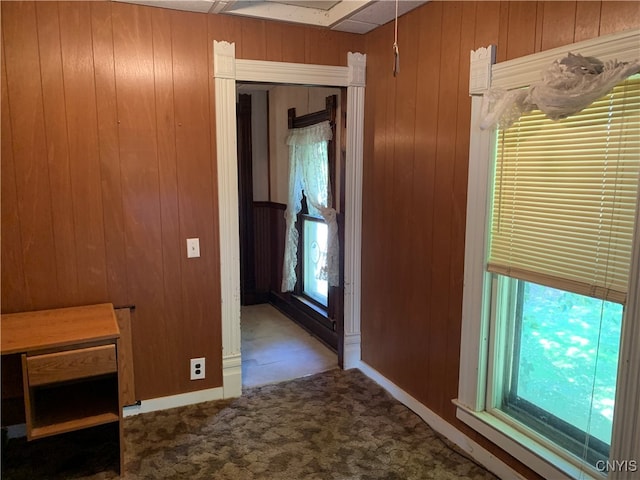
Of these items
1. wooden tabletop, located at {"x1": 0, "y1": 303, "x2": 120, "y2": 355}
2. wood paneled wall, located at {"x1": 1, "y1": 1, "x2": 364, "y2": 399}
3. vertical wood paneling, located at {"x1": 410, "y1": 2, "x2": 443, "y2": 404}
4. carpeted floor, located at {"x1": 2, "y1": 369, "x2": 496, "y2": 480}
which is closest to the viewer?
wooden tabletop, located at {"x1": 0, "y1": 303, "x2": 120, "y2": 355}

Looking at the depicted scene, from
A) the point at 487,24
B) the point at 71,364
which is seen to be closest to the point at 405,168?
the point at 487,24

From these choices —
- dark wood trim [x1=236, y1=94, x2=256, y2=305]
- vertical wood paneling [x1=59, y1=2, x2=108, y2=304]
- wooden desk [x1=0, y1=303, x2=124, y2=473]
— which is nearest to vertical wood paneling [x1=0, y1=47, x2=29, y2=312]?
wooden desk [x1=0, y1=303, x2=124, y2=473]

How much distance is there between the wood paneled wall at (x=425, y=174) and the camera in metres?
2.14

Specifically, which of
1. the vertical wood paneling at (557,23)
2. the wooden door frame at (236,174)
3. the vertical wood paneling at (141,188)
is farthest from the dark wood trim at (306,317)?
the vertical wood paneling at (557,23)

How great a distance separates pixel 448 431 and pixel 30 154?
274cm

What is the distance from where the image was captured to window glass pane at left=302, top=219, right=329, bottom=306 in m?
4.29

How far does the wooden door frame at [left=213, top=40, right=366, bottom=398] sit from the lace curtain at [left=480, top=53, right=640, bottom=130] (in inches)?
55.2

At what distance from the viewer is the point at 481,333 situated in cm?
231

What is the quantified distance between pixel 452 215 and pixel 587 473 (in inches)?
50.7

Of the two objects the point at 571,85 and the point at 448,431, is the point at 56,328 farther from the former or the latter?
the point at 571,85

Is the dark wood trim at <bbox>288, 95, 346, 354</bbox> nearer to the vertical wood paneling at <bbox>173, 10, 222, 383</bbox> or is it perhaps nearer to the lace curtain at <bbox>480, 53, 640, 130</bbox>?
the vertical wood paneling at <bbox>173, 10, 222, 383</bbox>

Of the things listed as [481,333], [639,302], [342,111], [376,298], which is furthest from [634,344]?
[342,111]

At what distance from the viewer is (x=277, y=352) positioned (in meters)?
3.83

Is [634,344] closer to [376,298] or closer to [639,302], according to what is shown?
[639,302]
